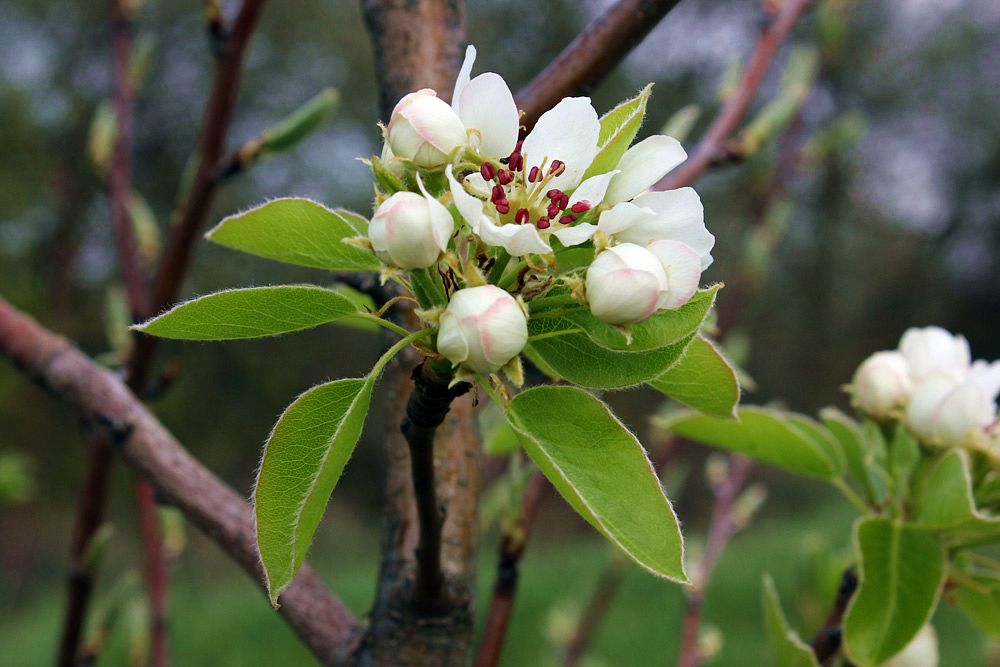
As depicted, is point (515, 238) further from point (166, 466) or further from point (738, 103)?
point (738, 103)

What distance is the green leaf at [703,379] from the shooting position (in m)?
0.48

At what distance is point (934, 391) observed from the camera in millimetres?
725

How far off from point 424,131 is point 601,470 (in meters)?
0.19

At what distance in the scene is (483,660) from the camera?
0.73 m

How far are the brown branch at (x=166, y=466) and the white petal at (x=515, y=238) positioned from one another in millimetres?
346

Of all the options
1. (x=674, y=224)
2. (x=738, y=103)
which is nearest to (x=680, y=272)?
(x=674, y=224)

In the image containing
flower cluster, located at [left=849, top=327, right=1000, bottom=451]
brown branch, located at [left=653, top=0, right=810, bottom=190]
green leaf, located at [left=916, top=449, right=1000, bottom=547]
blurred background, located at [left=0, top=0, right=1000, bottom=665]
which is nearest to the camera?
green leaf, located at [left=916, top=449, right=1000, bottom=547]

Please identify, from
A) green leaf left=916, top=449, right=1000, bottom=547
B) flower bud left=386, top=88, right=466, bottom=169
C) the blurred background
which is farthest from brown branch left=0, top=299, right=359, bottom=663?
the blurred background

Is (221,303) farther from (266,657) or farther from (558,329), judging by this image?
(266,657)

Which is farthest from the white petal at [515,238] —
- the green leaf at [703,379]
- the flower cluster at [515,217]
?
the green leaf at [703,379]

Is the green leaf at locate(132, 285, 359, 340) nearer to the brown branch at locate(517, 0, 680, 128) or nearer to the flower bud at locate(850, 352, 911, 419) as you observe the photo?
the brown branch at locate(517, 0, 680, 128)

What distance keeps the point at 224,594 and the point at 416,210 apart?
4413mm

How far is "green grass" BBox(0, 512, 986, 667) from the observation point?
3.22m

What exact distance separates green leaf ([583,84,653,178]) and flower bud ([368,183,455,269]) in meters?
0.11
